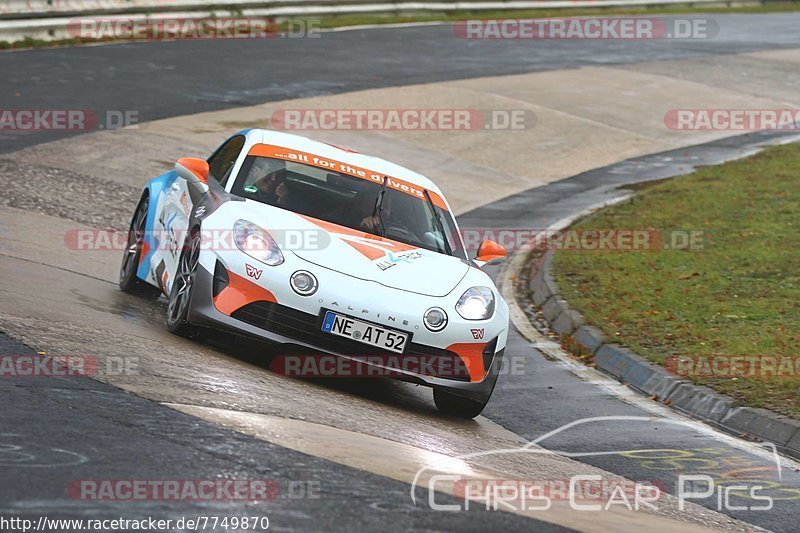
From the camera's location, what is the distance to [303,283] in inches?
294

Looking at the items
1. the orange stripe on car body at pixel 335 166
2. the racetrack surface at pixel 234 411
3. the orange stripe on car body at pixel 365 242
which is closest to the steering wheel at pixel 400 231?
the orange stripe on car body at pixel 365 242

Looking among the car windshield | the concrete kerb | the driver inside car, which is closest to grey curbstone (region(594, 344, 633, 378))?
the concrete kerb

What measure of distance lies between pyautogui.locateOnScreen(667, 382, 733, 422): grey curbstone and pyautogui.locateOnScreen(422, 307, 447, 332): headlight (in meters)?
2.43

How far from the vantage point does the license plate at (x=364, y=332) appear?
7.40 meters

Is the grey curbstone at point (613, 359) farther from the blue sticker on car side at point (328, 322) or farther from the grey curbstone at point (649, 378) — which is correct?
the blue sticker on car side at point (328, 322)

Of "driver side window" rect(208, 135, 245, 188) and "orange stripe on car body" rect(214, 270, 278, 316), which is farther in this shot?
"driver side window" rect(208, 135, 245, 188)

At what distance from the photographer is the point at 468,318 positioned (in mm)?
7723

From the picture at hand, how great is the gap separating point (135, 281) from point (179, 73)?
13.2 m

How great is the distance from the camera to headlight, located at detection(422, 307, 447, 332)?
7517 mm

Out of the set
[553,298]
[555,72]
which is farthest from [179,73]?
[553,298]

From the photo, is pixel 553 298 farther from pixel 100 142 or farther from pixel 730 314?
pixel 100 142

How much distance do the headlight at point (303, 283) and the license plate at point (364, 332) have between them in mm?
179

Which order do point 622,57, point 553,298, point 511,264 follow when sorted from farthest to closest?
point 622,57, point 511,264, point 553,298

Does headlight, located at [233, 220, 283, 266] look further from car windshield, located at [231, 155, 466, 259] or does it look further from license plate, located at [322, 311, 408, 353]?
car windshield, located at [231, 155, 466, 259]
